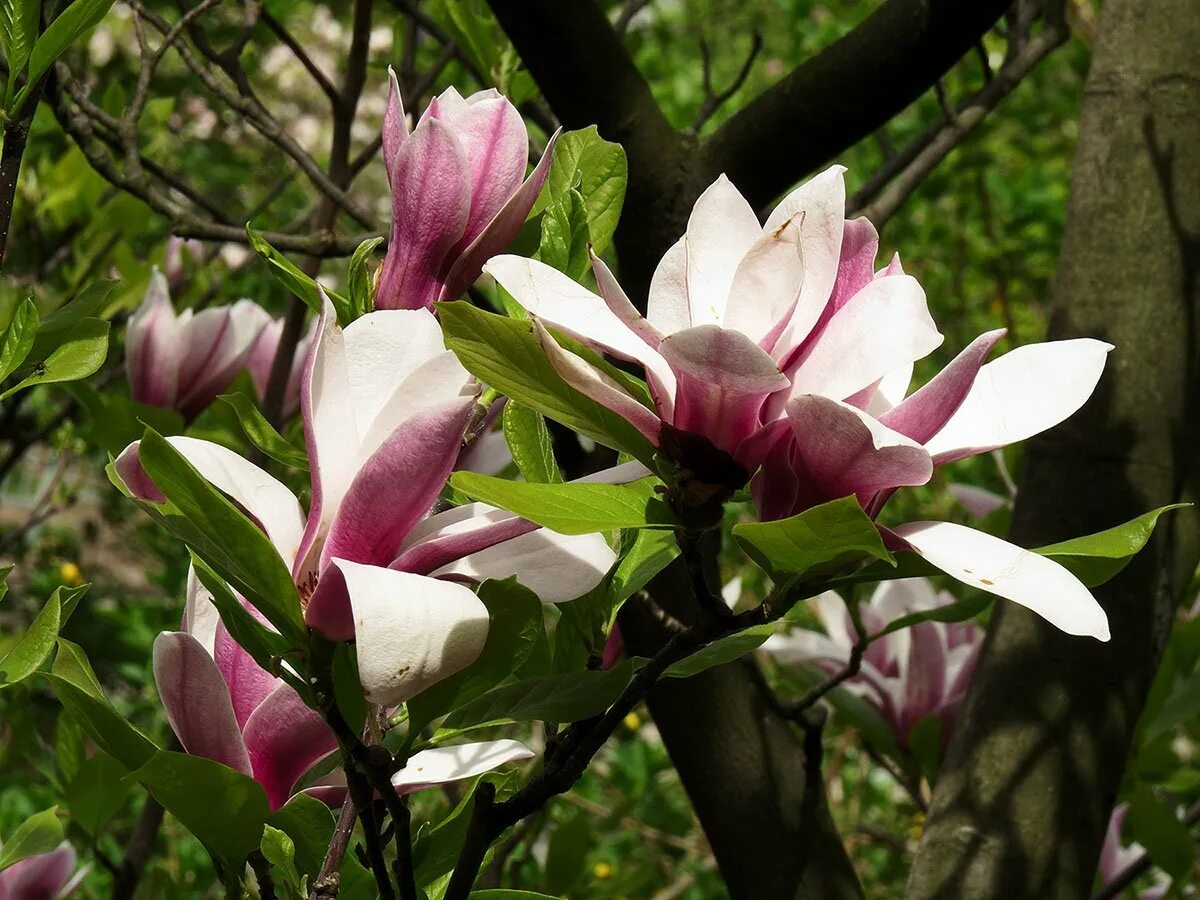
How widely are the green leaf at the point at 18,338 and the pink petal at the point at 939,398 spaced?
0.35 meters

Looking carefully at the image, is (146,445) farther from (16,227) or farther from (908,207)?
(908,207)

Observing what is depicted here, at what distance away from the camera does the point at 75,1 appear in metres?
0.51

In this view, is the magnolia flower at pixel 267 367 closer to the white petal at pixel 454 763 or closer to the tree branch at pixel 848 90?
the tree branch at pixel 848 90

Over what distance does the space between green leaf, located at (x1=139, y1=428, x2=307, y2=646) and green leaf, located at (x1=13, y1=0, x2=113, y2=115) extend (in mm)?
203

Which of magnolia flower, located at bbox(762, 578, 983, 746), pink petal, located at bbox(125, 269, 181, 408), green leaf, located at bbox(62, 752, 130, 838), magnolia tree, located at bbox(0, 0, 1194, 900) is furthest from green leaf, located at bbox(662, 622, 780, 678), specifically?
pink petal, located at bbox(125, 269, 181, 408)

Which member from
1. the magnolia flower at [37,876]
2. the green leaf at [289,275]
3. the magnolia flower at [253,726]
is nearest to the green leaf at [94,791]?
the magnolia flower at [37,876]

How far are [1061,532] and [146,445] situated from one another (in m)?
0.81

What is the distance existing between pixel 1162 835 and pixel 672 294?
0.76m

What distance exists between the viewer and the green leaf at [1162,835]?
1.02 meters

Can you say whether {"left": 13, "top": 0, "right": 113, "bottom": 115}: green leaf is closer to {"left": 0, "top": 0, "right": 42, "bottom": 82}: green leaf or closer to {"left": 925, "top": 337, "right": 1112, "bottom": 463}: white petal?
{"left": 0, "top": 0, "right": 42, "bottom": 82}: green leaf

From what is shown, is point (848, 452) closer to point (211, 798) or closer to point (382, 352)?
point (382, 352)

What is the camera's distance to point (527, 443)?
0.55 meters

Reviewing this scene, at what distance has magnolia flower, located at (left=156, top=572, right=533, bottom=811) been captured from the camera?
0.54 metres

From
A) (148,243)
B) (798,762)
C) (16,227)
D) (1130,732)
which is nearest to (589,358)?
(798,762)
